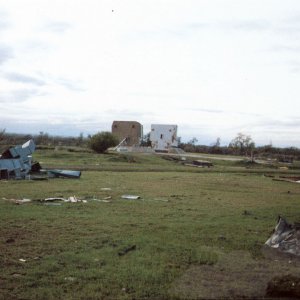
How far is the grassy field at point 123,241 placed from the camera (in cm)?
655

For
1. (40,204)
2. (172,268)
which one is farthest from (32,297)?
(40,204)

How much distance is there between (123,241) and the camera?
9234 millimetres

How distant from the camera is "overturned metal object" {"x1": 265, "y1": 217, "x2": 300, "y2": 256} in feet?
28.6

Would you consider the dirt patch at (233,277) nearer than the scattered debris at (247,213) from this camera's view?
Yes

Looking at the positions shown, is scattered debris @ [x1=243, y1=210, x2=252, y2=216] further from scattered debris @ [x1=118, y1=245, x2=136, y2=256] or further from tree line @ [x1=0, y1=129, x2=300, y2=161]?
tree line @ [x1=0, y1=129, x2=300, y2=161]

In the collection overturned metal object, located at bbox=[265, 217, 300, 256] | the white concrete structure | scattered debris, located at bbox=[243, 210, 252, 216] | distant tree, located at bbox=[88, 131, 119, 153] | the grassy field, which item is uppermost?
the white concrete structure

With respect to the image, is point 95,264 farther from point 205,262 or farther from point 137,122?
point 137,122

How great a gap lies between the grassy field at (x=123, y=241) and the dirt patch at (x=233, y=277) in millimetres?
52

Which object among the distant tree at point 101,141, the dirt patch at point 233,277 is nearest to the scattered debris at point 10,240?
the dirt patch at point 233,277

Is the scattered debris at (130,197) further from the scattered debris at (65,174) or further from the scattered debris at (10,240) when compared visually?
the scattered debris at (65,174)

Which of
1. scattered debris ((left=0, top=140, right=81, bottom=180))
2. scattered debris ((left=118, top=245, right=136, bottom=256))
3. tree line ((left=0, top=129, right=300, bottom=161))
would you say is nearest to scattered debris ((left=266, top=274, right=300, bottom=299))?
scattered debris ((left=118, top=245, right=136, bottom=256))

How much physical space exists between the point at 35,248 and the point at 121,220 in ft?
11.5

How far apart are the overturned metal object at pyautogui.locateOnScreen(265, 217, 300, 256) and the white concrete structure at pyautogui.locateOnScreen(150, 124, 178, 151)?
Result: 61910mm

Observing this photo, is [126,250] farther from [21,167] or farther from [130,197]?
[21,167]
